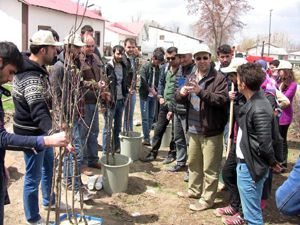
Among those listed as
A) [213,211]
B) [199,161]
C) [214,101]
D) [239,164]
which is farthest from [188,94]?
[213,211]

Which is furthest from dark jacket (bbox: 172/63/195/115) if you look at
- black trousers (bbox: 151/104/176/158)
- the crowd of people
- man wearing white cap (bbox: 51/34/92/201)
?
man wearing white cap (bbox: 51/34/92/201)

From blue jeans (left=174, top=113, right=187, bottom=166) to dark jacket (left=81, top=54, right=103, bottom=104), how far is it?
4.46ft

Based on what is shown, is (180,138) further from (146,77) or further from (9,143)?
(9,143)

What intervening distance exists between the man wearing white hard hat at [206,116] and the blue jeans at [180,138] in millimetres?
944

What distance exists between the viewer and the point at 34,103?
290cm

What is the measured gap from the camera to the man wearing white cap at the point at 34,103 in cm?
292

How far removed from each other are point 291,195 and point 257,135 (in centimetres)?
132

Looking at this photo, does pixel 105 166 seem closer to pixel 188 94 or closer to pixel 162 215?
pixel 162 215

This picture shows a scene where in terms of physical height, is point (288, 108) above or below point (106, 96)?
below

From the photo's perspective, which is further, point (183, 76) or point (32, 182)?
point (183, 76)

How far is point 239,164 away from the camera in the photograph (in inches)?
127

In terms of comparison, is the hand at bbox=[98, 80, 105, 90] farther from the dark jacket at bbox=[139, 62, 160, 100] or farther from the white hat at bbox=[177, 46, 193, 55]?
the dark jacket at bbox=[139, 62, 160, 100]

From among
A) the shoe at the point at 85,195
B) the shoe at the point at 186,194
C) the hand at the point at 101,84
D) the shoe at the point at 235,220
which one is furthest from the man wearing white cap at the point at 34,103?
the shoe at the point at 235,220

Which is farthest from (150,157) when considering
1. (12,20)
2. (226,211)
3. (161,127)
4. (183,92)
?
(12,20)
